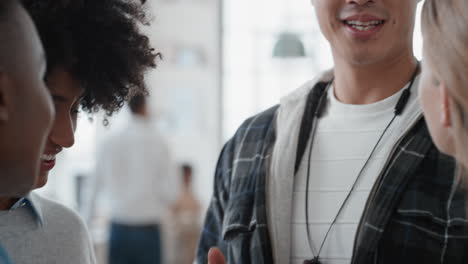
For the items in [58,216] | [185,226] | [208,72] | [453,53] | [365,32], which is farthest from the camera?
[208,72]

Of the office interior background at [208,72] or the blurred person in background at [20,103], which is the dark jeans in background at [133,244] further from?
the blurred person in background at [20,103]

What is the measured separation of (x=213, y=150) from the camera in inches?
283

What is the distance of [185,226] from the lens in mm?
6254

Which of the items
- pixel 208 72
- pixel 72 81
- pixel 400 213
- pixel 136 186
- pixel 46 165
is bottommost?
pixel 136 186

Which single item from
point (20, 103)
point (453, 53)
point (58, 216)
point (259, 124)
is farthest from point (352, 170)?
point (20, 103)

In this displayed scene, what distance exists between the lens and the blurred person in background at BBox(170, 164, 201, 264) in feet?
20.5

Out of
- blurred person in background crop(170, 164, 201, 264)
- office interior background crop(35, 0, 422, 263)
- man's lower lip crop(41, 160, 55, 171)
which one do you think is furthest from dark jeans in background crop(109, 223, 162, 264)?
man's lower lip crop(41, 160, 55, 171)

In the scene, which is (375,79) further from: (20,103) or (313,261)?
(20,103)

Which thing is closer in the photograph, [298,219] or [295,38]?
[298,219]

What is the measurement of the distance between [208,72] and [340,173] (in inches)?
215

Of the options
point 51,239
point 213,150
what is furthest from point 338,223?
point 213,150

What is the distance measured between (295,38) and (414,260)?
156 inches

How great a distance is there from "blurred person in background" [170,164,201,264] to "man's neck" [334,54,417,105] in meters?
4.62

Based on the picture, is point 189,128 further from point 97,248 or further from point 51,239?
point 51,239
